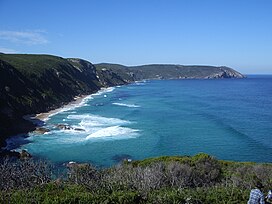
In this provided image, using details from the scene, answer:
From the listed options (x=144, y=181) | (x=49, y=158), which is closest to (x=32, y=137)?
(x=49, y=158)

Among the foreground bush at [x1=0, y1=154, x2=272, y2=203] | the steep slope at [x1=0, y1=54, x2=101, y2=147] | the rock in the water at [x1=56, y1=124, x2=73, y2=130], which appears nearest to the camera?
the foreground bush at [x1=0, y1=154, x2=272, y2=203]

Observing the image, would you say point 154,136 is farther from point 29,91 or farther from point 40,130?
point 29,91

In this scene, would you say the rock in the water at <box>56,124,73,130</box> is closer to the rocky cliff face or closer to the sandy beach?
the rocky cliff face

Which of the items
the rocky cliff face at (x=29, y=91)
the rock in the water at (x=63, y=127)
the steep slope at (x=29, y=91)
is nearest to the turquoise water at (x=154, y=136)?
the rock in the water at (x=63, y=127)

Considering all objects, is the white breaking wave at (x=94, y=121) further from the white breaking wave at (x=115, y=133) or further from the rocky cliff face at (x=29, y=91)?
the rocky cliff face at (x=29, y=91)

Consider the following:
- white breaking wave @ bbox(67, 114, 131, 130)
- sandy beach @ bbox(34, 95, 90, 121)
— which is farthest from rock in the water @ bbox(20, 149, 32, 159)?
sandy beach @ bbox(34, 95, 90, 121)

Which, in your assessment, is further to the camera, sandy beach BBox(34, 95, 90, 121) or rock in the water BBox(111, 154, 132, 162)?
sandy beach BBox(34, 95, 90, 121)
